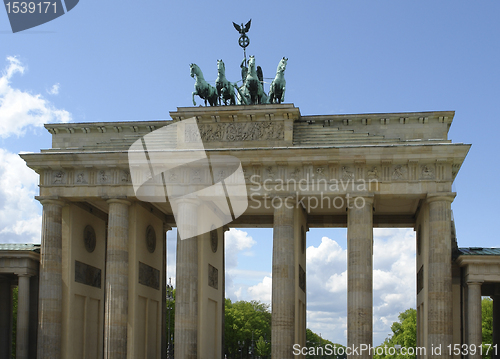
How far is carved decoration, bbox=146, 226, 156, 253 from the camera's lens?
4497cm

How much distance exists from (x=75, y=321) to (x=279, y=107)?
60.6ft

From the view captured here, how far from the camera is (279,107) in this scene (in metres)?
41.2

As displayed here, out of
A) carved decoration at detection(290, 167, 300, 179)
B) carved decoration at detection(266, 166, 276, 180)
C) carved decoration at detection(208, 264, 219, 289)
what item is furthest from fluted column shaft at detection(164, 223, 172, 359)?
carved decoration at detection(290, 167, 300, 179)

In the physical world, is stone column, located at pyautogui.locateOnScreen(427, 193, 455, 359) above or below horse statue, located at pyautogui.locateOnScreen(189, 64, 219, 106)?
below

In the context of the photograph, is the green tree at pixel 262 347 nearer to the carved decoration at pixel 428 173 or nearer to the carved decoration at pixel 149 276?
the carved decoration at pixel 149 276

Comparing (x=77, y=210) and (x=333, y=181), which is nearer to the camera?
(x=333, y=181)

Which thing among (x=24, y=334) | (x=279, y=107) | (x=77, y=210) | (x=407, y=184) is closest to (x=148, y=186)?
(x=77, y=210)

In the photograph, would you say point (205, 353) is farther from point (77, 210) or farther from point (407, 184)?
point (407, 184)

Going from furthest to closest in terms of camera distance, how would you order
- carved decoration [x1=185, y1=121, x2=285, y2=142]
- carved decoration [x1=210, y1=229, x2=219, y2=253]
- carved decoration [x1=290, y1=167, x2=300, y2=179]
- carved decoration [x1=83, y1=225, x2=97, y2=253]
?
carved decoration [x1=210, y1=229, x2=219, y2=253], carved decoration [x1=83, y1=225, x2=97, y2=253], carved decoration [x1=185, y1=121, x2=285, y2=142], carved decoration [x1=290, y1=167, x2=300, y2=179]

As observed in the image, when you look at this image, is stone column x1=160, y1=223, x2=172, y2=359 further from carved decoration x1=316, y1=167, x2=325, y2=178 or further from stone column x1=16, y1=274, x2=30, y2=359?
carved decoration x1=316, y1=167, x2=325, y2=178

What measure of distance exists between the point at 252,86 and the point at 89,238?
14936 millimetres

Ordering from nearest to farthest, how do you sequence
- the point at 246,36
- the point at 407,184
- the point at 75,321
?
the point at 407,184
the point at 75,321
the point at 246,36

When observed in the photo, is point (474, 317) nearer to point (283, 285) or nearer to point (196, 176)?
point (283, 285)

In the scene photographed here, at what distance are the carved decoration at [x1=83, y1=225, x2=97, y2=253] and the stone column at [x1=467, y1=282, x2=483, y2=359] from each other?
24.3 metres
